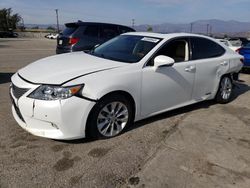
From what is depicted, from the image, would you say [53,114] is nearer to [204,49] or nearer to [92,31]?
[204,49]

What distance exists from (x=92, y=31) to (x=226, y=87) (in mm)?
4895

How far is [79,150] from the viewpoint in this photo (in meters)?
3.49

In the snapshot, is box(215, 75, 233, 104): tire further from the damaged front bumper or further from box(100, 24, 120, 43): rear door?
box(100, 24, 120, 43): rear door

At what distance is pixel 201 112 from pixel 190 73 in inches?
37.0

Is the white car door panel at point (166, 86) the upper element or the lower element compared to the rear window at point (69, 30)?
lower

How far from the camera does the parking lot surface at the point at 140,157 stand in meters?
2.91

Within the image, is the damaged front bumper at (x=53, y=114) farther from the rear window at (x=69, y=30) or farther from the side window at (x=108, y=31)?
the side window at (x=108, y=31)

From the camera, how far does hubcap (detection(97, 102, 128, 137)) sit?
3729mm

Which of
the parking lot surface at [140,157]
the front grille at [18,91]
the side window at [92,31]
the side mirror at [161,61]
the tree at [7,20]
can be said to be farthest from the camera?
the tree at [7,20]

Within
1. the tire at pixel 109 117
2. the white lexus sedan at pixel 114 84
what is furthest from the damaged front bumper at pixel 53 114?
the tire at pixel 109 117

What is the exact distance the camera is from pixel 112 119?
3.86m

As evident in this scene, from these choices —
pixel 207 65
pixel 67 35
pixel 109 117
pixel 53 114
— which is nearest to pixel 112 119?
pixel 109 117

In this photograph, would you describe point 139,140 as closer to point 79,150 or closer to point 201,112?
point 79,150

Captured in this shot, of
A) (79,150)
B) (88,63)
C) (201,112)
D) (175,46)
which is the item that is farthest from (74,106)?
(201,112)
